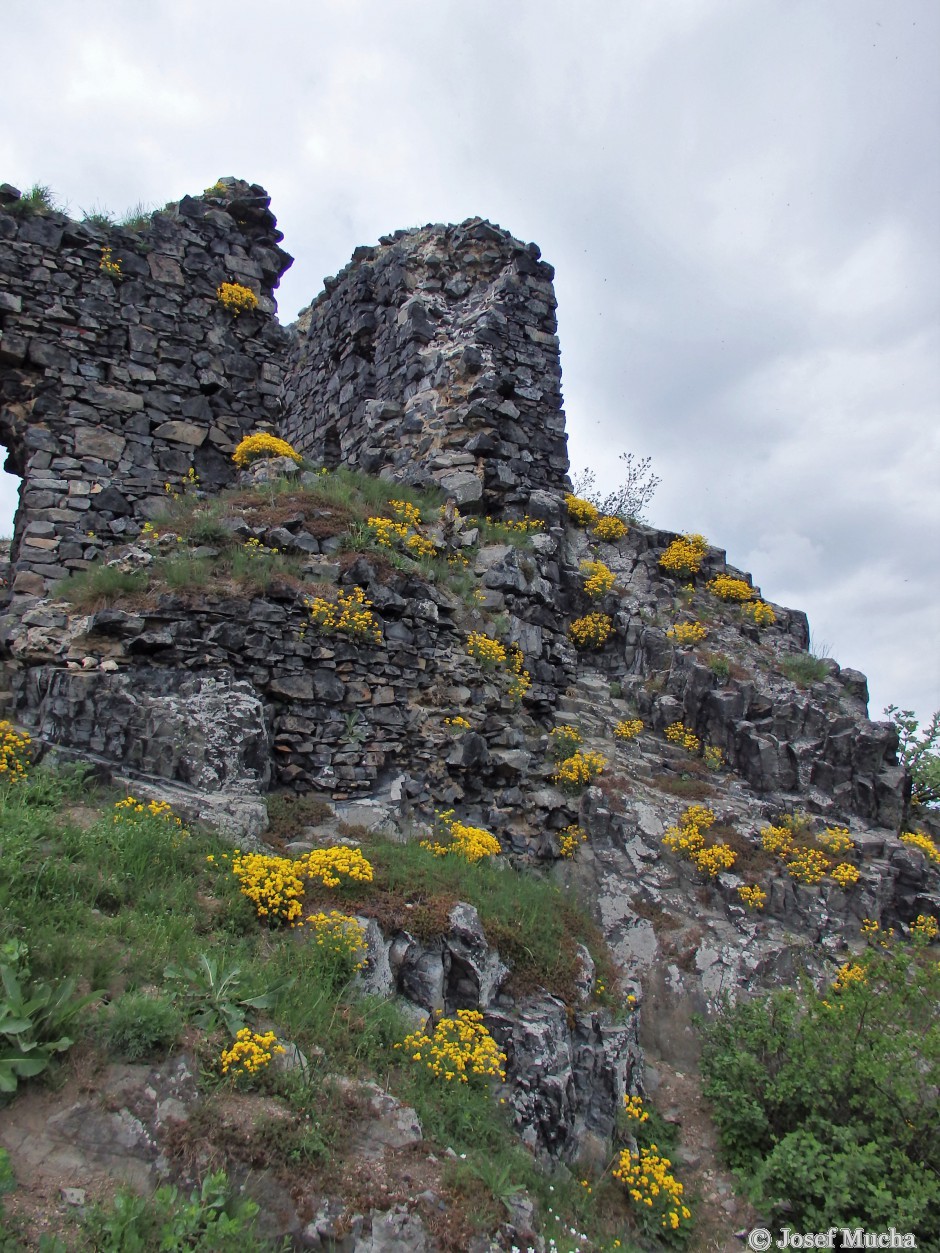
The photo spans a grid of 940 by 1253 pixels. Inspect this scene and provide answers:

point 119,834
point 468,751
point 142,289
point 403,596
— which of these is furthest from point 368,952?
point 142,289

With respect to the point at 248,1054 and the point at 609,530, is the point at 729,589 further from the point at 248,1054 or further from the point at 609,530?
the point at 248,1054

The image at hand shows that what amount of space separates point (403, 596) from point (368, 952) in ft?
14.8

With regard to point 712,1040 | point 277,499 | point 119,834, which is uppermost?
point 277,499

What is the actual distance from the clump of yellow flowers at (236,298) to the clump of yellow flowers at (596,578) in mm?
6739

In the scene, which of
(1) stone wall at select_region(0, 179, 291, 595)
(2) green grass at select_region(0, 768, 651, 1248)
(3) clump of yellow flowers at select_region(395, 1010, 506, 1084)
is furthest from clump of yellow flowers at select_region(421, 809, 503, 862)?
(1) stone wall at select_region(0, 179, 291, 595)

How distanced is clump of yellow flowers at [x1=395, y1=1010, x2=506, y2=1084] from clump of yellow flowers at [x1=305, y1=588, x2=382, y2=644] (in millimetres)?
4122

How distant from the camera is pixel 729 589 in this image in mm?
12586

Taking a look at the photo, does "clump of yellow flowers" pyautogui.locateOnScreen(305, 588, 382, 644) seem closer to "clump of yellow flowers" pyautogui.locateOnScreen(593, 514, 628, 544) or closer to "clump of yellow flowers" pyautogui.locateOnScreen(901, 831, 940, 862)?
"clump of yellow flowers" pyautogui.locateOnScreen(593, 514, 628, 544)

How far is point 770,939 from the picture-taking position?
7.97 meters

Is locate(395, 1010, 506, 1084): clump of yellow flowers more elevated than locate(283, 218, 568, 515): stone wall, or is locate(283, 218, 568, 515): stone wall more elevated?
locate(283, 218, 568, 515): stone wall

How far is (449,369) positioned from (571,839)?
26.0ft

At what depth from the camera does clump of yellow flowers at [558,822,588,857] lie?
341 inches

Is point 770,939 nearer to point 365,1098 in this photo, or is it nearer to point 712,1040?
point 712,1040

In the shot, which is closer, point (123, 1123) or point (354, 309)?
point (123, 1123)
